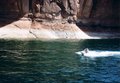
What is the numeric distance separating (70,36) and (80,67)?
40.5m

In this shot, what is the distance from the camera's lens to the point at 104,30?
97000 millimetres

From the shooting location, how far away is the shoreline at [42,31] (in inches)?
3410

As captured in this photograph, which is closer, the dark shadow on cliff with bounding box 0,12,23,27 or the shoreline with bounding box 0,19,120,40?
the shoreline with bounding box 0,19,120,40

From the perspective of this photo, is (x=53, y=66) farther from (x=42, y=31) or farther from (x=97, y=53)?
(x=42, y=31)

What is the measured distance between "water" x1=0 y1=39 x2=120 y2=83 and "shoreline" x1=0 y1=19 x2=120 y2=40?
20.0m

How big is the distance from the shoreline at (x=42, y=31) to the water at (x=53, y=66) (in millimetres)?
19976

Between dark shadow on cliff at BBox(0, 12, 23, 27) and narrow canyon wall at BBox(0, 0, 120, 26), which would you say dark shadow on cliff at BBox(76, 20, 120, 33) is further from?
dark shadow on cliff at BBox(0, 12, 23, 27)

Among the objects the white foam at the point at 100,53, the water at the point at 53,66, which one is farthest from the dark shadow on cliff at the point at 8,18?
the white foam at the point at 100,53

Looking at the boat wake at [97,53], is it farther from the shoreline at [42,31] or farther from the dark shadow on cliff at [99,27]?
the dark shadow on cliff at [99,27]

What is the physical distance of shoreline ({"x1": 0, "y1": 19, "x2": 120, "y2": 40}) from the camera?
8662 cm

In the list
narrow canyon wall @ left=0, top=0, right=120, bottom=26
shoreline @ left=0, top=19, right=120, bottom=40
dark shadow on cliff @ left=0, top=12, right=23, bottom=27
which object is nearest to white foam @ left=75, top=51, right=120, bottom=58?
shoreline @ left=0, top=19, right=120, bottom=40

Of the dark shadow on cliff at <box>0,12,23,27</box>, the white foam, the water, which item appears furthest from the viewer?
the dark shadow on cliff at <box>0,12,23,27</box>

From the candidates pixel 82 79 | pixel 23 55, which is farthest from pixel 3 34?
pixel 82 79

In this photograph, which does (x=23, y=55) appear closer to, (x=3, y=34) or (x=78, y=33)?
(x=3, y=34)
